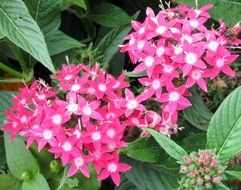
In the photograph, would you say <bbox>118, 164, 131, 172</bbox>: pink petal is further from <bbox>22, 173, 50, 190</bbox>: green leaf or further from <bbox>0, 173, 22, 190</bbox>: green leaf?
<bbox>0, 173, 22, 190</bbox>: green leaf

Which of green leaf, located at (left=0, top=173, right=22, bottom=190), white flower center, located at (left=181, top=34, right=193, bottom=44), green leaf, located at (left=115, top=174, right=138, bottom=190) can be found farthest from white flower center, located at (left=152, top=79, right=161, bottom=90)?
green leaf, located at (left=0, top=173, right=22, bottom=190)

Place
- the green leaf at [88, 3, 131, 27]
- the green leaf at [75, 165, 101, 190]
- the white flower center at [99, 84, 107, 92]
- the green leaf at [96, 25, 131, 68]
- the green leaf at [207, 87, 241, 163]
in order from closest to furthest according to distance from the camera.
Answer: the green leaf at [207, 87, 241, 163], the white flower center at [99, 84, 107, 92], the green leaf at [75, 165, 101, 190], the green leaf at [96, 25, 131, 68], the green leaf at [88, 3, 131, 27]

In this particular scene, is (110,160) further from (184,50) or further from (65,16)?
(65,16)

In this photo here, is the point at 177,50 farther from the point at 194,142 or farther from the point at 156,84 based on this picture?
the point at 194,142

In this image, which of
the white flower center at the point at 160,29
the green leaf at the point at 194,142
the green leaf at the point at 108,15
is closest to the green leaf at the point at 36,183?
the green leaf at the point at 194,142

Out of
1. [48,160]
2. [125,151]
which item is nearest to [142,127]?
[125,151]

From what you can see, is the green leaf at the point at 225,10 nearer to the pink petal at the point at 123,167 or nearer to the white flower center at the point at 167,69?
the white flower center at the point at 167,69

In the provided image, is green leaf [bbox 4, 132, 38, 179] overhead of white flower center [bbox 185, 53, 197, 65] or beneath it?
beneath
